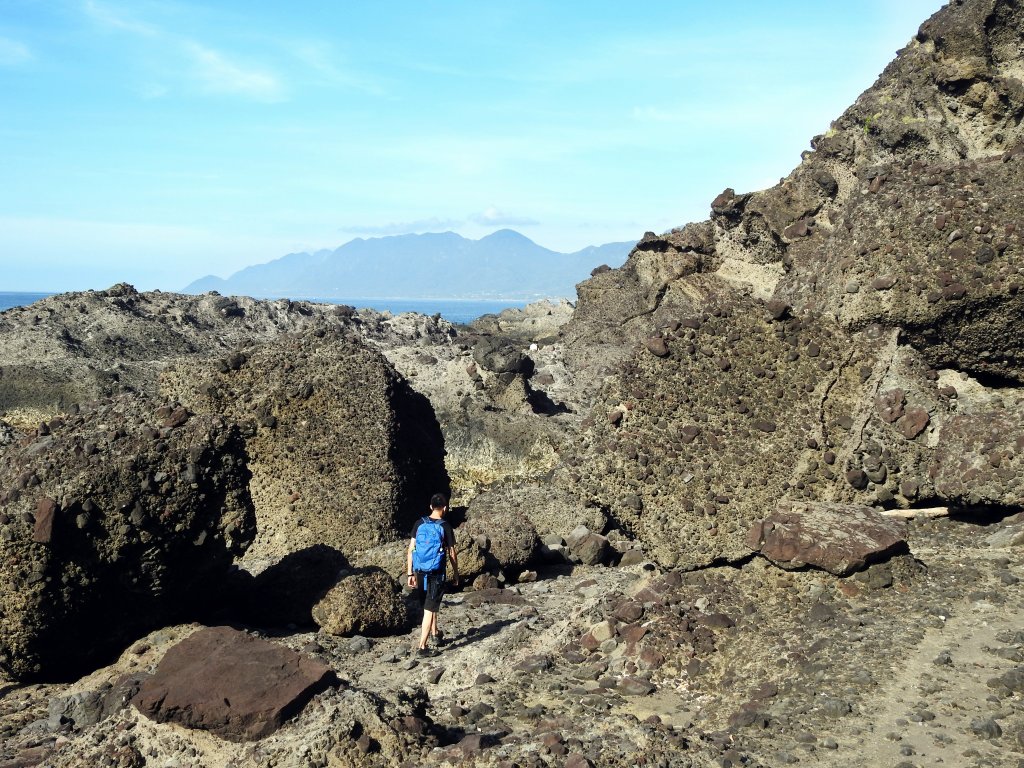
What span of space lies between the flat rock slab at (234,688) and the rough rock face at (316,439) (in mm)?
4311

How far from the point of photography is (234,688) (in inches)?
236

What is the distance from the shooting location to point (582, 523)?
10.7 m

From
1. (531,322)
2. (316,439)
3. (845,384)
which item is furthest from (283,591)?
(531,322)

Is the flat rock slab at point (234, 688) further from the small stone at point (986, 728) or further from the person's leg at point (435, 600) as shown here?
the small stone at point (986, 728)

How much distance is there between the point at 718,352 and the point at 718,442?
93cm

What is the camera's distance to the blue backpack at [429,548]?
896cm

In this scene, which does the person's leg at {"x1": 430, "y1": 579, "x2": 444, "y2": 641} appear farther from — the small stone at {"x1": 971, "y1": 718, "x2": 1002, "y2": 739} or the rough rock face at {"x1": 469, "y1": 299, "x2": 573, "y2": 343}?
the rough rock face at {"x1": 469, "y1": 299, "x2": 573, "y2": 343}

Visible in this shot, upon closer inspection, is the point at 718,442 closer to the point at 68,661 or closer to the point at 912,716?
the point at 912,716

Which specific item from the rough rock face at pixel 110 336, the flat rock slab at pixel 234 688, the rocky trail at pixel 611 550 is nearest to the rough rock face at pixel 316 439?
the rocky trail at pixel 611 550

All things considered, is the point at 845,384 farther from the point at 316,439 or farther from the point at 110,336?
the point at 110,336

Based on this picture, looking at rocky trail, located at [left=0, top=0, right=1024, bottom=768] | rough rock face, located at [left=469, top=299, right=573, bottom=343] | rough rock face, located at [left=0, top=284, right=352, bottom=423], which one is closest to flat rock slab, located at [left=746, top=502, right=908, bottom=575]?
rocky trail, located at [left=0, top=0, right=1024, bottom=768]

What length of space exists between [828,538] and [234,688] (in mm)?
4389

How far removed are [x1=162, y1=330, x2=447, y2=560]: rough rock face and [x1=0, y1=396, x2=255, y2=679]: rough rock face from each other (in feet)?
6.34

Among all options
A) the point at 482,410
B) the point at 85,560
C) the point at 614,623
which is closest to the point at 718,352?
the point at 614,623
